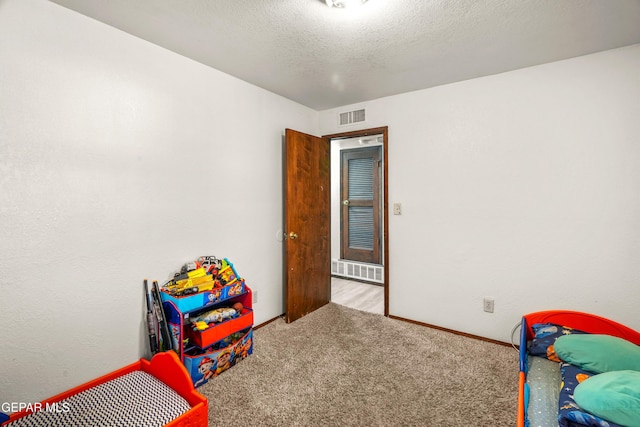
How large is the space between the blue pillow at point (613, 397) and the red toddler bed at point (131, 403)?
1.74m

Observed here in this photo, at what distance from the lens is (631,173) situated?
209 centimetres

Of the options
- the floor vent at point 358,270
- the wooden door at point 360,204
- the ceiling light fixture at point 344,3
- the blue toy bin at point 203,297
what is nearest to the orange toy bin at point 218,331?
the blue toy bin at point 203,297

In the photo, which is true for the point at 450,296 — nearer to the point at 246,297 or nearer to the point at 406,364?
the point at 406,364

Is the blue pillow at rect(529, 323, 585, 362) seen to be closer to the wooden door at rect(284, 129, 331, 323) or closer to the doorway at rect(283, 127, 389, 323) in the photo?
the doorway at rect(283, 127, 389, 323)

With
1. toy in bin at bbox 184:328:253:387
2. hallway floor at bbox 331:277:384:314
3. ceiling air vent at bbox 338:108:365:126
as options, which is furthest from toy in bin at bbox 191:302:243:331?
ceiling air vent at bbox 338:108:365:126

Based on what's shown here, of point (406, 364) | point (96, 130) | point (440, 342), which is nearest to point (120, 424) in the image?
point (96, 130)

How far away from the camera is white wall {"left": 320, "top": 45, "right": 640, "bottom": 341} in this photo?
2.13 meters

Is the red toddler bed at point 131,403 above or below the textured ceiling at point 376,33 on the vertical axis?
below

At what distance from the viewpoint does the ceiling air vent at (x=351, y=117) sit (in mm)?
3316

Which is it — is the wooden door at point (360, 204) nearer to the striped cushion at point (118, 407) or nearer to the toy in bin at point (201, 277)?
the toy in bin at point (201, 277)

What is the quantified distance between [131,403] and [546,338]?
8.36 feet

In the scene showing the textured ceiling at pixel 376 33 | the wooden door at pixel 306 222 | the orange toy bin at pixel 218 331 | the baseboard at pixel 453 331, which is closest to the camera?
the textured ceiling at pixel 376 33

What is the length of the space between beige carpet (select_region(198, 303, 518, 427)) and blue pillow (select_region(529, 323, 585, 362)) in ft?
0.86

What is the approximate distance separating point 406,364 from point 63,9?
3.17m
